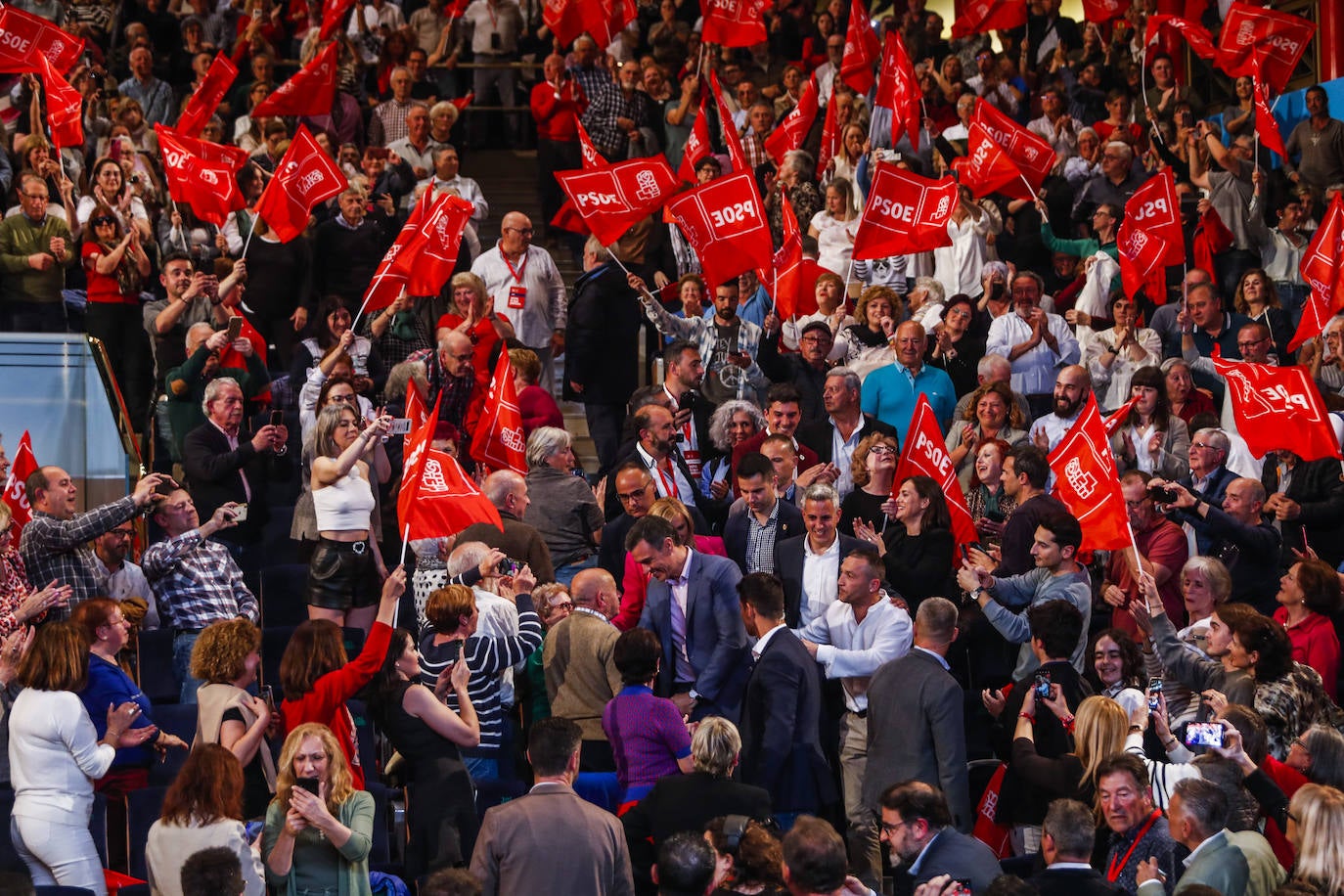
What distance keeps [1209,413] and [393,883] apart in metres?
6.34

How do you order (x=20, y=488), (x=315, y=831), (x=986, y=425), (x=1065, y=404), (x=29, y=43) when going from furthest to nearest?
(x=29, y=43) → (x=1065, y=404) → (x=986, y=425) → (x=20, y=488) → (x=315, y=831)

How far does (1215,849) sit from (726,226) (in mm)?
7167

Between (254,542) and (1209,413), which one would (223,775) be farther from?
(1209,413)

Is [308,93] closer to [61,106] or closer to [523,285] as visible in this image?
[61,106]

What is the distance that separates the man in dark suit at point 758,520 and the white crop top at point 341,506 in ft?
6.33

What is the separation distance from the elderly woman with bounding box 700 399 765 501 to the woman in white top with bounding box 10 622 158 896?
4.59m

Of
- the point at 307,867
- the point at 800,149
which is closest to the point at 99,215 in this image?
the point at 800,149

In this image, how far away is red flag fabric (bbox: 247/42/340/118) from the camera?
15969 millimetres

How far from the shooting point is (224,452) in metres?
11.0

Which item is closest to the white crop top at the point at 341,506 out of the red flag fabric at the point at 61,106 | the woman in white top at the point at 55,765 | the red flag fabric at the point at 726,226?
the woman in white top at the point at 55,765

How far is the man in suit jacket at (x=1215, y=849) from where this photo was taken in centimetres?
684

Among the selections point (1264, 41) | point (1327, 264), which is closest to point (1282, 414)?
point (1327, 264)

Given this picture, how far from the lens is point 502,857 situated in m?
7.06

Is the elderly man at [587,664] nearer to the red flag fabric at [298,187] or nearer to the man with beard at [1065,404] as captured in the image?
the man with beard at [1065,404]
